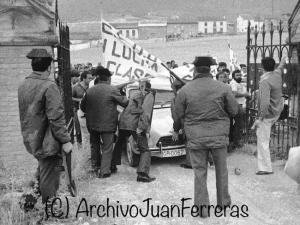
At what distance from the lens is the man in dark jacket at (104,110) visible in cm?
732

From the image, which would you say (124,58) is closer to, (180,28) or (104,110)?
(104,110)

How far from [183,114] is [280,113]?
248cm

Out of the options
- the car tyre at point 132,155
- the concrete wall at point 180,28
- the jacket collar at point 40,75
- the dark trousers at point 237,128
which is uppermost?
the concrete wall at point 180,28

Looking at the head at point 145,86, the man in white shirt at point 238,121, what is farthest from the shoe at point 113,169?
the man in white shirt at point 238,121

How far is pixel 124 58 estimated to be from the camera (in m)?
8.62

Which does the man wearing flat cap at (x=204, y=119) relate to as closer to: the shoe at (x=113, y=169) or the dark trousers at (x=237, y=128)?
the shoe at (x=113, y=169)

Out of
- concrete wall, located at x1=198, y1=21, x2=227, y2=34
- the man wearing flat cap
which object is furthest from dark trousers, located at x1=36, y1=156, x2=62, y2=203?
concrete wall, located at x1=198, y1=21, x2=227, y2=34

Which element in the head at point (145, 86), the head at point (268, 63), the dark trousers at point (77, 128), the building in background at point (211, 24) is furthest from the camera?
the building in background at point (211, 24)

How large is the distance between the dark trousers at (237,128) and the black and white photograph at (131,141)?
27mm

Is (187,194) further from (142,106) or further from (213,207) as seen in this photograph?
(142,106)

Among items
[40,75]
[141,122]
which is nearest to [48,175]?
[40,75]

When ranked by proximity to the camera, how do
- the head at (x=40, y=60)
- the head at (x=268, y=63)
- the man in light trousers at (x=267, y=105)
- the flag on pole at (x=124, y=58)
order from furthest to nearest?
the flag on pole at (x=124, y=58)
the head at (x=268, y=63)
the man in light trousers at (x=267, y=105)
the head at (x=40, y=60)

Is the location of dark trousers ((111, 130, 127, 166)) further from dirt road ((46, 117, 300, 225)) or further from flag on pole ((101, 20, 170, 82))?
flag on pole ((101, 20, 170, 82))

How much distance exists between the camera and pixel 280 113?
23.9ft
